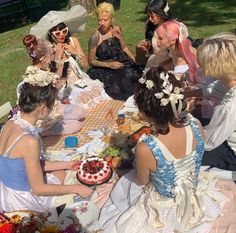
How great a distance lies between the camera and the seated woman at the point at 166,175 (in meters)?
3.08

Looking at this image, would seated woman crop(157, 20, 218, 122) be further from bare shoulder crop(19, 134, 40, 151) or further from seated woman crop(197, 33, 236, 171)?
bare shoulder crop(19, 134, 40, 151)

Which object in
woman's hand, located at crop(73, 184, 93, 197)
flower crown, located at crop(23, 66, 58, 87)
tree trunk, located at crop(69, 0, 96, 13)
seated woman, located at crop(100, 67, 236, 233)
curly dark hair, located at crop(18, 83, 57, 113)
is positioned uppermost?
flower crown, located at crop(23, 66, 58, 87)

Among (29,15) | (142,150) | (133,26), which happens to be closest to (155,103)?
(142,150)

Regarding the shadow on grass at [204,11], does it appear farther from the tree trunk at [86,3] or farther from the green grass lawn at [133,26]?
the tree trunk at [86,3]

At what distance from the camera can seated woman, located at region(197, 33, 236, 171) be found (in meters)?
3.74

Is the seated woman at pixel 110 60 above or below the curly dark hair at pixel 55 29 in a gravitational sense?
below

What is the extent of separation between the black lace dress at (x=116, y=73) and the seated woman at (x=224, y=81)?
2629mm

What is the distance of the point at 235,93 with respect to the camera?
12.4 ft

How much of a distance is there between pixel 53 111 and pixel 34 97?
1.76m

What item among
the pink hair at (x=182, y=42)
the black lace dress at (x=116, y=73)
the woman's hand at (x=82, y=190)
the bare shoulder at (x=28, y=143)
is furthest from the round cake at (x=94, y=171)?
the black lace dress at (x=116, y=73)

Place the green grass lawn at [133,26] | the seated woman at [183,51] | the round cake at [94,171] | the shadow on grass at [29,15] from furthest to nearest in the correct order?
the shadow on grass at [29,15]
the green grass lawn at [133,26]
the seated woman at [183,51]
the round cake at [94,171]

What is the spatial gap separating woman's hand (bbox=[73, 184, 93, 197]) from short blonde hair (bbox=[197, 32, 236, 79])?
1683 millimetres

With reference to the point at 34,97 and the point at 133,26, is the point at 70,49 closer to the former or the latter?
the point at 34,97

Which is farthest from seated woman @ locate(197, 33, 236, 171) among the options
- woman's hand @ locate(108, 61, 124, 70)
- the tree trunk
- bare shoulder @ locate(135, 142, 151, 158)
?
the tree trunk
